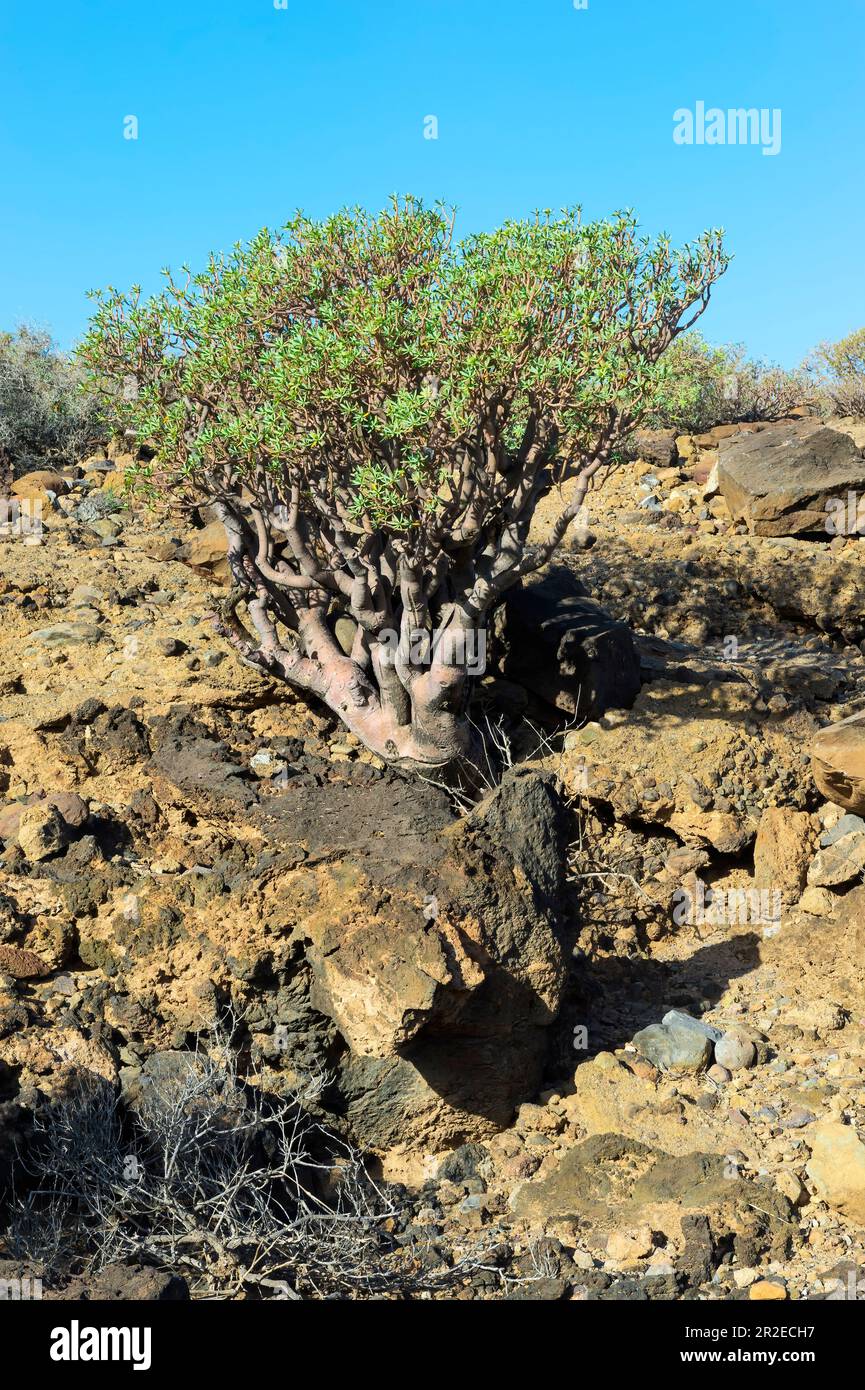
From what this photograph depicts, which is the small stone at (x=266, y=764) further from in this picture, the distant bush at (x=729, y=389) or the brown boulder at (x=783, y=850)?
the distant bush at (x=729, y=389)

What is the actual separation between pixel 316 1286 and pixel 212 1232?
443 millimetres

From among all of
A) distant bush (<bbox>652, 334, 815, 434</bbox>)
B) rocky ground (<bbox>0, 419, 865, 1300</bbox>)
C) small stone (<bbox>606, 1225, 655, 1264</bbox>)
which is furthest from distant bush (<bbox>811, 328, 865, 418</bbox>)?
small stone (<bbox>606, 1225, 655, 1264</bbox>)

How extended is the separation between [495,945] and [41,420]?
9698 mm

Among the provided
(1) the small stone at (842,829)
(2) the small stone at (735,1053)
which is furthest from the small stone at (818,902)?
(2) the small stone at (735,1053)

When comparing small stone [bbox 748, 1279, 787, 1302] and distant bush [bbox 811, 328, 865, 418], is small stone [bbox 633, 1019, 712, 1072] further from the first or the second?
distant bush [bbox 811, 328, 865, 418]

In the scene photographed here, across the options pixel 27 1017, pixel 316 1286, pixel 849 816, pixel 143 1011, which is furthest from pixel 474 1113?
pixel 849 816

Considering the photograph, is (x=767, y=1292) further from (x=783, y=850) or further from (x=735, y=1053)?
(x=783, y=850)

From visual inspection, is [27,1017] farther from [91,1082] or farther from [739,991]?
[739,991]

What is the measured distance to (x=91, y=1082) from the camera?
5016 mm

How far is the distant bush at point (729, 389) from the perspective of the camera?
1605 cm

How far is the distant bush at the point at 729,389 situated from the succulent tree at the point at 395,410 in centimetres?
846

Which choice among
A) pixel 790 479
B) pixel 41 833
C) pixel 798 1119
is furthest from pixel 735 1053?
pixel 790 479

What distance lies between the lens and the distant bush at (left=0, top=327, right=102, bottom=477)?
Result: 41.2ft

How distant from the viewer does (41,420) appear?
42.3 feet
